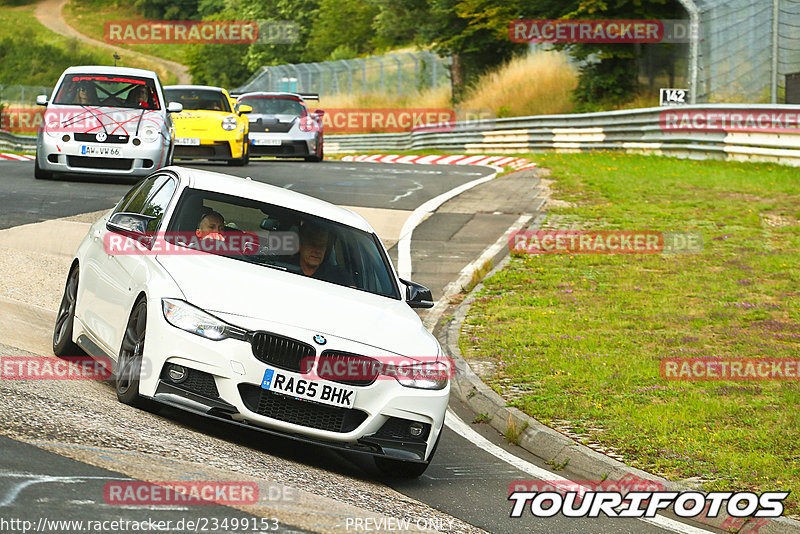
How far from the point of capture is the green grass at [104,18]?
443ft

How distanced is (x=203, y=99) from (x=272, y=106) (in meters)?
4.64

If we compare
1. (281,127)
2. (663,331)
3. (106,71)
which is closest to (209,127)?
(106,71)

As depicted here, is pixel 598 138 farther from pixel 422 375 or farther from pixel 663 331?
pixel 422 375

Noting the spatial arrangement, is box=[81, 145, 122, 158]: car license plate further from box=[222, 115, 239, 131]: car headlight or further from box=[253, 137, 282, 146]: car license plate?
box=[253, 137, 282, 146]: car license plate

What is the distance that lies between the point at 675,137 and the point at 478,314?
52.5ft

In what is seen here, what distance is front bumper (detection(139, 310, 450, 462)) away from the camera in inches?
251

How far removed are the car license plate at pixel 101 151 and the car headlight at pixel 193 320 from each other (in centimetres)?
1212

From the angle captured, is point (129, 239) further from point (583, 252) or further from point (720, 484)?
point (583, 252)

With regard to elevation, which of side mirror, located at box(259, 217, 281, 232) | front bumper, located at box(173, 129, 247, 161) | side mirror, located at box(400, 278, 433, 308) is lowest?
front bumper, located at box(173, 129, 247, 161)

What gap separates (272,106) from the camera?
28422mm

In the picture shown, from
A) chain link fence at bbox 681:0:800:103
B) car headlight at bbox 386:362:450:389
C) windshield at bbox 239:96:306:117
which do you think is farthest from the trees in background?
car headlight at bbox 386:362:450:389

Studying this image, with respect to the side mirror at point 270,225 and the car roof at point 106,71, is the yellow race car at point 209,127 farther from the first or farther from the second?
the side mirror at point 270,225

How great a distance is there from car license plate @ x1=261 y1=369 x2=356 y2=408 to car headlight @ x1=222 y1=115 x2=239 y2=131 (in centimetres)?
1738

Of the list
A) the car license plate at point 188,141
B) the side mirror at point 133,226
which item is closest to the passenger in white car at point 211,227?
the side mirror at point 133,226
